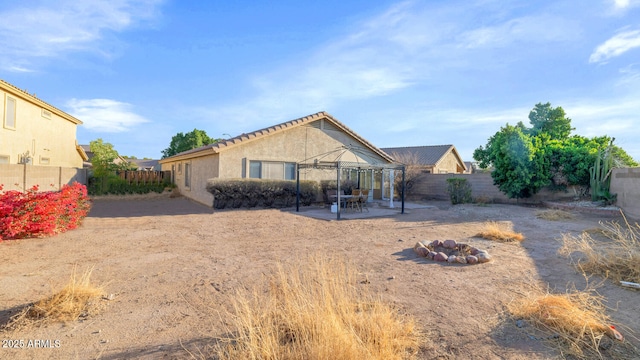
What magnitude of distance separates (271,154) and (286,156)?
0.88m

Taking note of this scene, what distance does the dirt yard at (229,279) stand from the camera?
3143mm

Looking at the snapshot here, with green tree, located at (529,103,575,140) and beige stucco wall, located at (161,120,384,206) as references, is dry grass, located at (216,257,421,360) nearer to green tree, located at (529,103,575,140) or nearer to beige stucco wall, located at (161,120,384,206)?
beige stucco wall, located at (161,120,384,206)

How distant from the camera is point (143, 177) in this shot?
69.8 ft

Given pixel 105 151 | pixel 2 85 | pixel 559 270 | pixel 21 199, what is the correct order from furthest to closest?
pixel 105 151
pixel 2 85
pixel 21 199
pixel 559 270

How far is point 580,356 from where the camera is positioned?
292cm

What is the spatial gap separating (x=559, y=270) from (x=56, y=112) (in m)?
24.3

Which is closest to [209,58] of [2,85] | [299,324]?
[2,85]

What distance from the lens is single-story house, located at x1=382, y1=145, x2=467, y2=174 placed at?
2951 centimetres

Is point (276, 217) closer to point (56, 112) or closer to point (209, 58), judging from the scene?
point (209, 58)

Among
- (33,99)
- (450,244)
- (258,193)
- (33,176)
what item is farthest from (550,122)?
(33,99)

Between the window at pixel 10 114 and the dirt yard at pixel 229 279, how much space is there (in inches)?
364

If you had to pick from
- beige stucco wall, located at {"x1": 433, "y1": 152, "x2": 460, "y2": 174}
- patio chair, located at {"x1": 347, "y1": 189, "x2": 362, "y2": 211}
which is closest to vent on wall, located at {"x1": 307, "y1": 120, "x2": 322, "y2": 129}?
patio chair, located at {"x1": 347, "y1": 189, "x2": 362, "y2": 211}

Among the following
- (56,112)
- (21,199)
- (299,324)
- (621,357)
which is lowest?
(621,357)

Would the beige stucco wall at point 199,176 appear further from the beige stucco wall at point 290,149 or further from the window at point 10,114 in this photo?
the window at point 10,114
